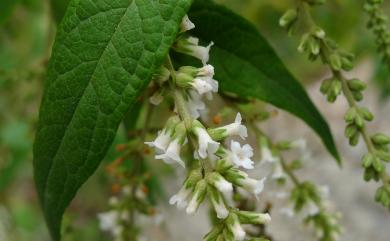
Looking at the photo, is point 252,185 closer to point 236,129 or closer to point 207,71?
point 236,129

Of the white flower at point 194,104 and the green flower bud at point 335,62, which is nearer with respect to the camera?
the white flower at point 194,104

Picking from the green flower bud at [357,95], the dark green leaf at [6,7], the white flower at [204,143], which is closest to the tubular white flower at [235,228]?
the white flower at [204,143]

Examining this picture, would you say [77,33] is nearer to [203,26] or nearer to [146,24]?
[146,24]

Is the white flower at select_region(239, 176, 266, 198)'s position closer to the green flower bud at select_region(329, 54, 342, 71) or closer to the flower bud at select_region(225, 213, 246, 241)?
the flower bud at select_region(225, 213, 246, 241)

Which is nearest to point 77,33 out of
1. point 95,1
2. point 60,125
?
point 95,1

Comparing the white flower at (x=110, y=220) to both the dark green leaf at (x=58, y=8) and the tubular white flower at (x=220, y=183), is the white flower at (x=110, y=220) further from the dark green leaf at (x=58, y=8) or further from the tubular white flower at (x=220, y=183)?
Answer: the tubular white flower at (x=220, y=183)

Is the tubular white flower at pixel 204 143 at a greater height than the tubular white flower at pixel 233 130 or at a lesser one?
greater
